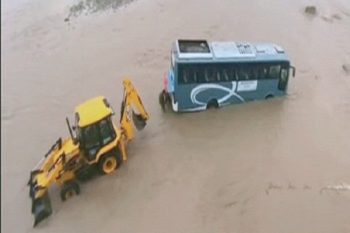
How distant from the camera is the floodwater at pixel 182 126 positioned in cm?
1280

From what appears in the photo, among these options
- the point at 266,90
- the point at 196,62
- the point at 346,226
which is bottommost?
the point at 346,226

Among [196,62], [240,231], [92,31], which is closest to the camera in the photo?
[240,231]

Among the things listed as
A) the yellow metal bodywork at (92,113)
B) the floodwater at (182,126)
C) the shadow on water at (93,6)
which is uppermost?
the yellow metal bodywork at (92,113)

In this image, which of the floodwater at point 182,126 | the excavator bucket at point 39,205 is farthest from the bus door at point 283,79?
the excavator bucket at point 39,205

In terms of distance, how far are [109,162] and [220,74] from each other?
466 centimetres

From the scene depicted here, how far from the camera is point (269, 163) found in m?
14.5

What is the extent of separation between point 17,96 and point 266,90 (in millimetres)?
8285

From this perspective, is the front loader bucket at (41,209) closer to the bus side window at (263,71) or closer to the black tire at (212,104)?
the black tire at (212,104)

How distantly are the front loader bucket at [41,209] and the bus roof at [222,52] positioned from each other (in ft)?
18.8

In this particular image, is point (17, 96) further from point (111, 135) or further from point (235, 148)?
point (235, 148)

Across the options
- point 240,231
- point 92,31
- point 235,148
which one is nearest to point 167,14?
point 92,31

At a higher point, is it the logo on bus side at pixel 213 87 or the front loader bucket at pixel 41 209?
the logo on bus side at pixel 213 87

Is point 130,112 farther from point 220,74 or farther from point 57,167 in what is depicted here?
point 220,74

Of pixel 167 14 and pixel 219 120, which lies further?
pixel 167 14
